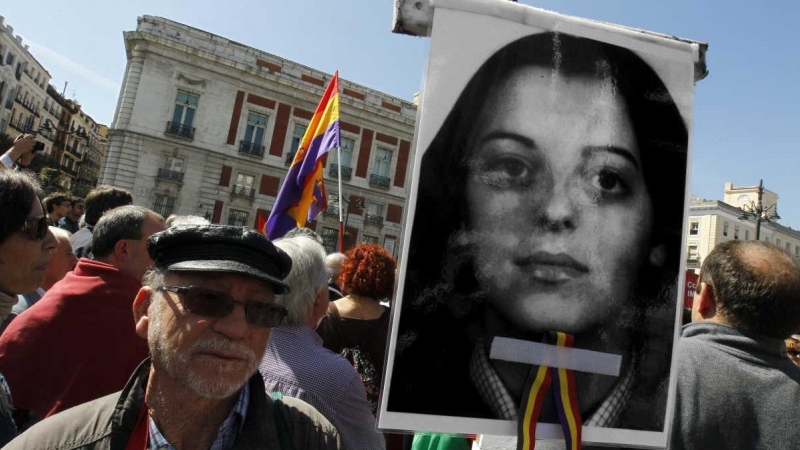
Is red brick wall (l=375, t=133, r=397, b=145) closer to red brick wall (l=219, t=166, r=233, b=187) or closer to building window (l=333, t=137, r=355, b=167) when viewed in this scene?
building window (l=333, t=137, r=355, b=167)

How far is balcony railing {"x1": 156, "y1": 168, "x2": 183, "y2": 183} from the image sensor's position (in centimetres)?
2739

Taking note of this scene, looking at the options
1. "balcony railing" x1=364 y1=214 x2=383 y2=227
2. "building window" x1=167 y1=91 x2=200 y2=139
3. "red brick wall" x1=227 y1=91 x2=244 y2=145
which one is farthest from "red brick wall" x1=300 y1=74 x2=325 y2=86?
"balcony railing" x1=364 y1=214 x2=383 y2=227

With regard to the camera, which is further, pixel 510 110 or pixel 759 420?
pixel 759 420

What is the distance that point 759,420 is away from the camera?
62.6 inches

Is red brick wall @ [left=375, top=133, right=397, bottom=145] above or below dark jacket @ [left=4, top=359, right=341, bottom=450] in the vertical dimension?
above

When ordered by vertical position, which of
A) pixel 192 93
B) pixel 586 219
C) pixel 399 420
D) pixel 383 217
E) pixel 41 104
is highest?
pixel 41 104

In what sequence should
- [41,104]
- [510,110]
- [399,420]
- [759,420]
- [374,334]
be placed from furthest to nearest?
[41,104], [374,334], [759,420], [510,110], [399,420]

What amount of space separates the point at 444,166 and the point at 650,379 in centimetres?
76

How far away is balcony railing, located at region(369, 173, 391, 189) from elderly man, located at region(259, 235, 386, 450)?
100 feet

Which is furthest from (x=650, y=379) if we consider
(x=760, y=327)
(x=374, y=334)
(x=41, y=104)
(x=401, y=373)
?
(x=41, y=104)

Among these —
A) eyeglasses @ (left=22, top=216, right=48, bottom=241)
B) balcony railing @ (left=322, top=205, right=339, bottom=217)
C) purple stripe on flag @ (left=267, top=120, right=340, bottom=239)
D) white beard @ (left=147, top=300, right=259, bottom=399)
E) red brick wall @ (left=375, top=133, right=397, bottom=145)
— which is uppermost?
red brick wall @ (left=375, top=133, right=397, bottom=145)

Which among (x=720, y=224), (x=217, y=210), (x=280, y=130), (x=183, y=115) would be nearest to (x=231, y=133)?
(x=183, y=115)

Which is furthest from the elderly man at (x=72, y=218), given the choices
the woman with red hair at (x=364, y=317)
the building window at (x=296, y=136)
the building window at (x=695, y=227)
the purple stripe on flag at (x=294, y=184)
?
the building window at (x=695, y=227)

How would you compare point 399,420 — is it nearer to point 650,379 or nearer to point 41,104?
point 650,379
